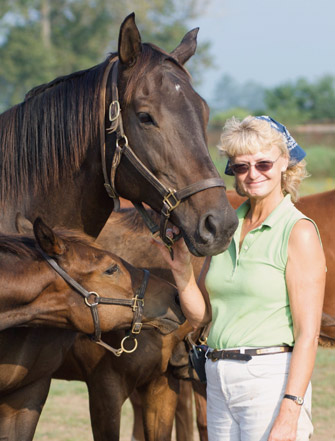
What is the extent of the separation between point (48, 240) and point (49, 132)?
62 cm

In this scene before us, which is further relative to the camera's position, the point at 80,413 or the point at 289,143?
the point at 80,413

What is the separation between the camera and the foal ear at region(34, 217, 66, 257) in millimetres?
3027

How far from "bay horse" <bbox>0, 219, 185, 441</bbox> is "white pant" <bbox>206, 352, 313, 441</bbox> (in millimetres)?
633

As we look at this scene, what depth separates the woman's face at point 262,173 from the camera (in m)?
2.88

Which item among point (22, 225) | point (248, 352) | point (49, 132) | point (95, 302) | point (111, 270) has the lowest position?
point (248, 352)

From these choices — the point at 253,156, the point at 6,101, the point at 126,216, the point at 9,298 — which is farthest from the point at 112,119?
the point at 6,101

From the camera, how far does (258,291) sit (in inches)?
109

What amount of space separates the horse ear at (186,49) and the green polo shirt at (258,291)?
0.95 metres

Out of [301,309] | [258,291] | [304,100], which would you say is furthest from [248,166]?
[304,100]

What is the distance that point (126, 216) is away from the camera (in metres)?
4.64

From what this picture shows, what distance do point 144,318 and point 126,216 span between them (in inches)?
54.8

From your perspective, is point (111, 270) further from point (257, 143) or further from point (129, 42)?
point (129, 42)

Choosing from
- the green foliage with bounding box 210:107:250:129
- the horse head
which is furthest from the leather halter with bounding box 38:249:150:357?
the green foliage with bounding box 210:107:250:129

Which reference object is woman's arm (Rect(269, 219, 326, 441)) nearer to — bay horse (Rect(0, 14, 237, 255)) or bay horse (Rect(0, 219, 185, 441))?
bay horse (Rect(0, 14, 237, 255))
